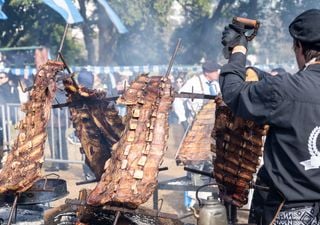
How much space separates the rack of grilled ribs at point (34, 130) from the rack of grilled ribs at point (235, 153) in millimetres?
1486

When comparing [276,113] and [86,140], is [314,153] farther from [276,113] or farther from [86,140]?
[86,140]

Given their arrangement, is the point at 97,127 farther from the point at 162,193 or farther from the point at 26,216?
the point at 162,193

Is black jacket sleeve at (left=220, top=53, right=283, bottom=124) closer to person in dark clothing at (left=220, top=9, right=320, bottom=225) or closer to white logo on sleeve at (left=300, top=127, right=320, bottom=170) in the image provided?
person in dark clothing at (left=220, top=9, right=320, bottom=225)

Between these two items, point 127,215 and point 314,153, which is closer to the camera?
point 314,153

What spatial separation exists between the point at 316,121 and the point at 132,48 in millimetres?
23459

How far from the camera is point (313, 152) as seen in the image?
2.98 meters

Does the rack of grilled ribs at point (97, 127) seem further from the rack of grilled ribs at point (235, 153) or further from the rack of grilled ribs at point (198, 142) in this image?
the rack of grilled ribs at point (235, 153)

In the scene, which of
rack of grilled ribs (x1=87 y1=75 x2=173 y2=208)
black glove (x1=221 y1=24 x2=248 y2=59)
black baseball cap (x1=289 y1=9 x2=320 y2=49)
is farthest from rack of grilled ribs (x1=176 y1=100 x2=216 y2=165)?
black baseball cap (x1=289 y1=9 x2=320 y2=49)

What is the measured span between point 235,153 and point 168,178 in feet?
21.7

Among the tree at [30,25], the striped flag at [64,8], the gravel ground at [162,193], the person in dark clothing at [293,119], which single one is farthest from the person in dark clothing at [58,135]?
the person in dark clothing at [293,119]

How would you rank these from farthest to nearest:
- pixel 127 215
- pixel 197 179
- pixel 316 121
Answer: pixel 197 179 < pixel 127 215 < pixel 316 121

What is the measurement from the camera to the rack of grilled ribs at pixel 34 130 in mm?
4020

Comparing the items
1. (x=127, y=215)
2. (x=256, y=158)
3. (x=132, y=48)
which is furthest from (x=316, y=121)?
(x=132, y=48)

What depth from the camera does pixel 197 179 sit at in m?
6.51
